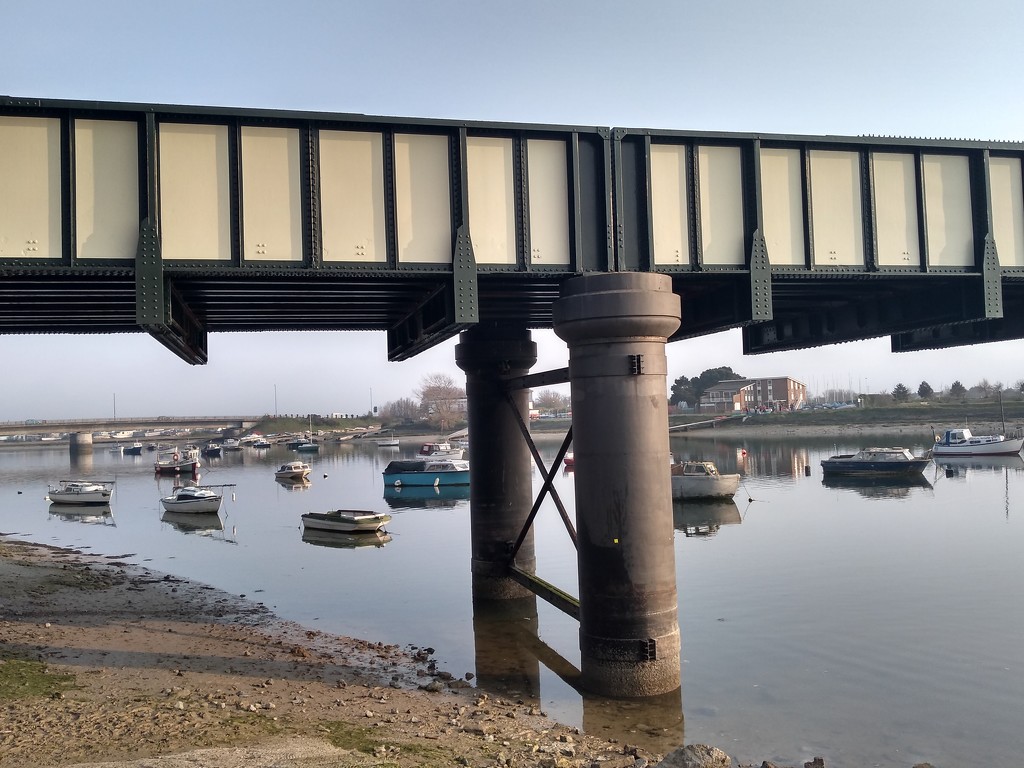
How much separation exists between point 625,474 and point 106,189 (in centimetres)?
1009

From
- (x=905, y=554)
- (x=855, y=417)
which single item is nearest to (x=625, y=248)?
(x=905, y=554)

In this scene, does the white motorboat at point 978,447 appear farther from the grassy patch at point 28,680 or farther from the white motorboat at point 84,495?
the grassy patch at point 28,680

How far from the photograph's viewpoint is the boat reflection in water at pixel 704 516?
42.5 metres

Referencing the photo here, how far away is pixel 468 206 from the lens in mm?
14844

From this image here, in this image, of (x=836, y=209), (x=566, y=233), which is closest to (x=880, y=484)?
(x=836, y=209)

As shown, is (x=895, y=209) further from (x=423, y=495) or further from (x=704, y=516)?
(x=423, y=495)

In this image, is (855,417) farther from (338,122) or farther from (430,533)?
(338,122)

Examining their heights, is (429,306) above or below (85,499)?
above

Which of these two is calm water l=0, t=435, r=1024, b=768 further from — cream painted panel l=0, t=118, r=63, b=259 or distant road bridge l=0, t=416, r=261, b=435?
distant road bridge l=0, t=416, r=261, b=435

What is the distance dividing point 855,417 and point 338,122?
Answer: 134 meters

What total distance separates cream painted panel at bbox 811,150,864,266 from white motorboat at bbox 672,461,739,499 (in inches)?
1477

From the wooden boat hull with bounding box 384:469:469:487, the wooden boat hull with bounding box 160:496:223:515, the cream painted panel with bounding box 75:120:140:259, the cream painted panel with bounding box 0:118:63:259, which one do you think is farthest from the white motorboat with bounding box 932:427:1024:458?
the cream painted panel with bounding box 0:118:63:259

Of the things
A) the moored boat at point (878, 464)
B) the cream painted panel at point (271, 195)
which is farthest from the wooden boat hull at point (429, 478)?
the cream painted panel at point (271, 195)

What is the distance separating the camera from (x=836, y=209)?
54.2ft
